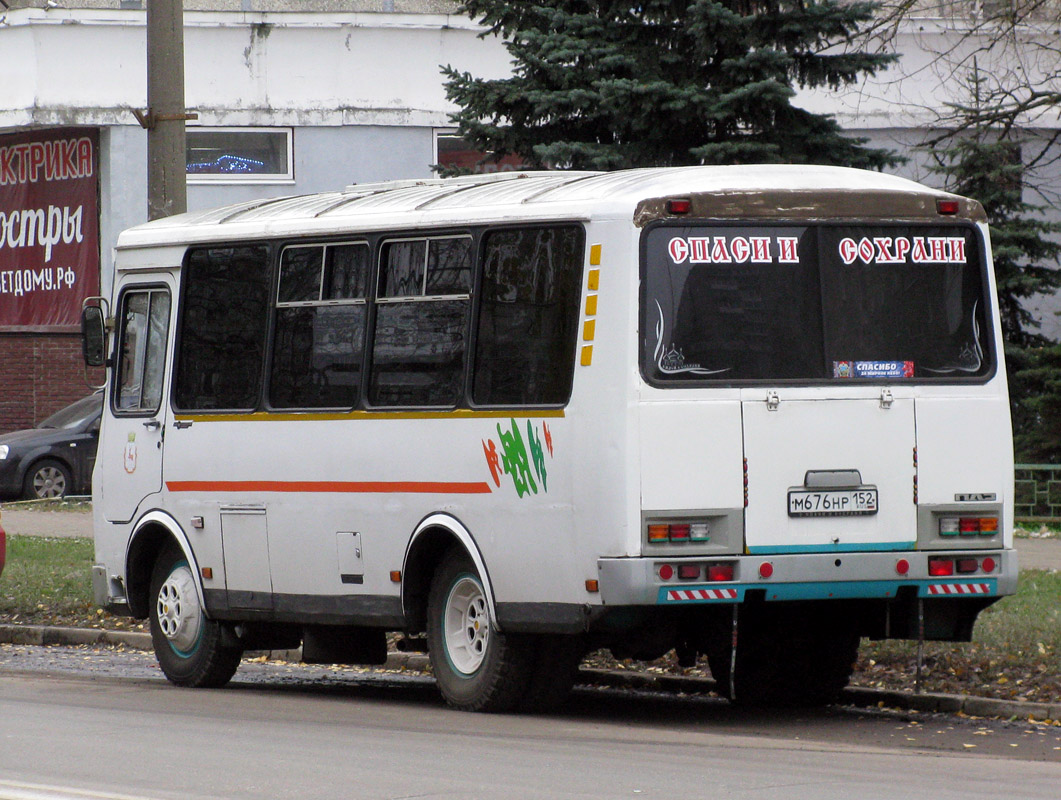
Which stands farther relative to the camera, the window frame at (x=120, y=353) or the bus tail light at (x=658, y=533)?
the window frame at (x=120, y=353)

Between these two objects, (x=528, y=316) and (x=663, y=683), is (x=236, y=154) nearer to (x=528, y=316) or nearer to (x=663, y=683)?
(x=663, y=683)

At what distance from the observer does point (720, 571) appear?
9.91 metres

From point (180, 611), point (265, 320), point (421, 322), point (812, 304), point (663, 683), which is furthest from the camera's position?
point (180, 611)

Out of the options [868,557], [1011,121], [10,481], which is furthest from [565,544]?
[10,481]

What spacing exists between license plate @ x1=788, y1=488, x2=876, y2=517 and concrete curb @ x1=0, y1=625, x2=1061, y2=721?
138cm

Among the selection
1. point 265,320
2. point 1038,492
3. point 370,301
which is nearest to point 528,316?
point 370,301

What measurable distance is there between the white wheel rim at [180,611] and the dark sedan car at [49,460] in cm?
1558

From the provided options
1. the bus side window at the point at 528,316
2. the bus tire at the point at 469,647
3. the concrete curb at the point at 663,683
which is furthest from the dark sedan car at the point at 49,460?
the bus side window at the point at 528,316

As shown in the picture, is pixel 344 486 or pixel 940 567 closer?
pixel 940 567

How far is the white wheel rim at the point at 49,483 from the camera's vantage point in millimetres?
28344

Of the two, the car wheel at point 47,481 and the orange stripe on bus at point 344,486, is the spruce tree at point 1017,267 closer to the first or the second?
the car wheel at point 47,481

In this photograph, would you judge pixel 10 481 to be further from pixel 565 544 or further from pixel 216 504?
pixel 565 544

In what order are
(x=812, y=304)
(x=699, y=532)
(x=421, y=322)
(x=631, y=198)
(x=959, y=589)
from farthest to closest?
(x=421, y=322) < (x=959, y=589) < (x=812, y=304) < (x=631, y=198) < (x=699, y=532)

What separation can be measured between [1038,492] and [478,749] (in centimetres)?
1429
